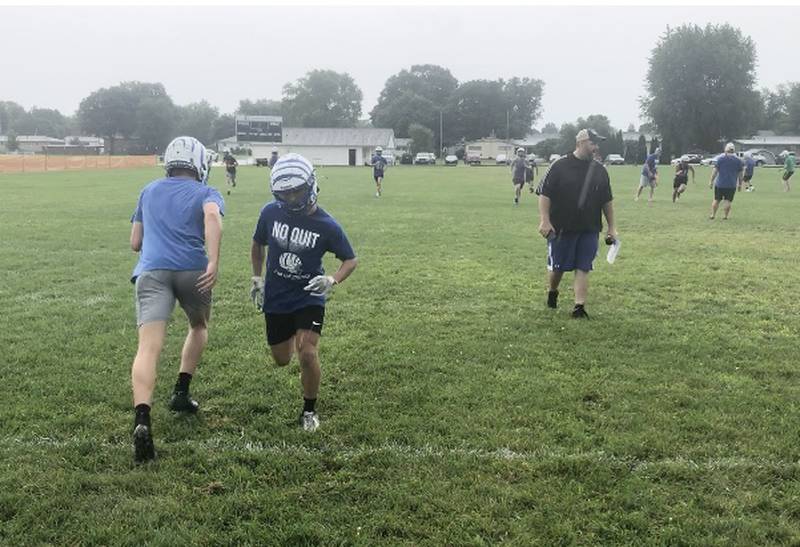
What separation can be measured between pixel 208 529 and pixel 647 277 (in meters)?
7.55

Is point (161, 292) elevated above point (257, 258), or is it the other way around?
point (257, 258)

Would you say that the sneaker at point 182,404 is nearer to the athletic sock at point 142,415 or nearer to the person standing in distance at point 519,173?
the athletic sock at point 142,415

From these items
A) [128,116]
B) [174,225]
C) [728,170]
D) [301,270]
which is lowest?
[301,270]

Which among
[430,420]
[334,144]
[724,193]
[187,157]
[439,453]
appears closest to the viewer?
[439,453]

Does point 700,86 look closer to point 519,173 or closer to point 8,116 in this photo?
point 519,173

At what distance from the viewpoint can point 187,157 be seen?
13.9 ft

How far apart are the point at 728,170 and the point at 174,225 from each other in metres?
14.8

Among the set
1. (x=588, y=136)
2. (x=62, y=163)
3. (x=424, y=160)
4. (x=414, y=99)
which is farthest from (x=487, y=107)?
(x=588, y=136)

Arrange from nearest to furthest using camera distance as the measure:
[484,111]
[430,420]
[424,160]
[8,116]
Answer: [430,420]
[424,160]
[484,111]
[8,116]

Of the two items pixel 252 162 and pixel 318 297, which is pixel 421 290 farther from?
pixel 252 162

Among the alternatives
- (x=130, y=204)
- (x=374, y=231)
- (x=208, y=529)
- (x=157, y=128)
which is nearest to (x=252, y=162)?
(x=157, y=128)

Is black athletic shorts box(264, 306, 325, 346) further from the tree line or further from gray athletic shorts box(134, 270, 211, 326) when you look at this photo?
the tree line

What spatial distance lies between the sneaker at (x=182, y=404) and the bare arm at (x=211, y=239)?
0.89 metres

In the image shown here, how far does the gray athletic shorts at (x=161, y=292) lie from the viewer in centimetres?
407
